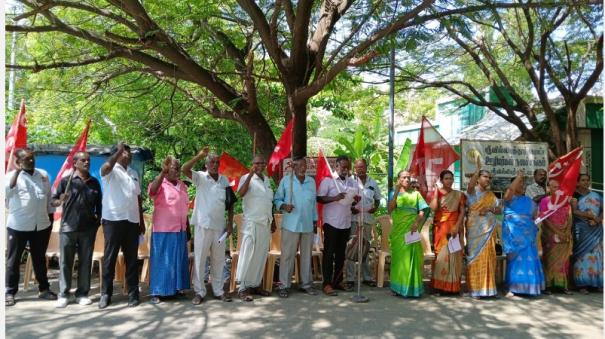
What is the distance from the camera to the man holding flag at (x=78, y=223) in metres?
5.79

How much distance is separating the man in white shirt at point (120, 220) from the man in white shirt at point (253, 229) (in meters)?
1.20

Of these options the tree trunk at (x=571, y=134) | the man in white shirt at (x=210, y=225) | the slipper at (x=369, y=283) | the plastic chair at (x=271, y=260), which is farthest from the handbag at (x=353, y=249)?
the tree trunk at (x=571, y=134)

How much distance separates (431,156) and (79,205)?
4387mm

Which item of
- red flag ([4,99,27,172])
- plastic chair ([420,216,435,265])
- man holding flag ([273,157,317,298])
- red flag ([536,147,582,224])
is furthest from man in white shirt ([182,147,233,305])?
red flag ([536,147,582,224])

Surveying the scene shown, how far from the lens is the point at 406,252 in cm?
643

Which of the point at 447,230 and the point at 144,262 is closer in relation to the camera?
the point at 447,230

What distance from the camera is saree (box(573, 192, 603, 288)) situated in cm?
689

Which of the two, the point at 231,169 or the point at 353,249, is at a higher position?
the point at 231,169

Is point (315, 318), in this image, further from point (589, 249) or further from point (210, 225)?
point (589, 249)

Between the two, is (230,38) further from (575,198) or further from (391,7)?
(575,198)

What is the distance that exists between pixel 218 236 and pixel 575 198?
4.69 meters

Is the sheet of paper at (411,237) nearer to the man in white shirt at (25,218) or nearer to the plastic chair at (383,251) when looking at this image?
the plastic chair at (383,251)

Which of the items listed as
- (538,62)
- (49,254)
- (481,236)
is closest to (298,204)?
(481,236)

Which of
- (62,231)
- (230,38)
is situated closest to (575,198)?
(230,38)
